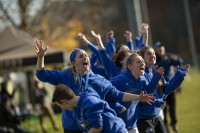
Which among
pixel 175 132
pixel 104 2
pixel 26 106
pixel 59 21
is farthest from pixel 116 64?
pixel 104 2

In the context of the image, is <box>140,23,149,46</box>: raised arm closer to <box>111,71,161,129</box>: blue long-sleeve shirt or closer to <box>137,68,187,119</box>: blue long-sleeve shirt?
<box>137,68,187,119</box>: blue long-sleeve shirt

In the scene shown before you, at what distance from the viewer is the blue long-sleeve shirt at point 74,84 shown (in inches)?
317

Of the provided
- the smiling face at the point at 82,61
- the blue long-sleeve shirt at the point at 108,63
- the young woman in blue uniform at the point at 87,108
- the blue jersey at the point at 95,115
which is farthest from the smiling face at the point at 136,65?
the blue long-sleeve shirt at the point at 108,63

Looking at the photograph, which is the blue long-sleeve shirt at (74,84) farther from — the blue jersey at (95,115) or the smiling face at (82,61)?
the blue jersey at (95,115)

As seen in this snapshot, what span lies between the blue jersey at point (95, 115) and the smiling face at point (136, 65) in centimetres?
146

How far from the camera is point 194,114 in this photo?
61.4 feet

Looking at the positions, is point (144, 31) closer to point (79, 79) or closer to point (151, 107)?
point (151, 107)

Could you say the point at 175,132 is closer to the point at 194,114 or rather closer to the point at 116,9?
the point at 194,114

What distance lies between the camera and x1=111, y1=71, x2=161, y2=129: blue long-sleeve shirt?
8.75 meters

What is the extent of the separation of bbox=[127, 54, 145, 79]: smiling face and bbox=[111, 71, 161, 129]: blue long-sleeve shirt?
0.08m

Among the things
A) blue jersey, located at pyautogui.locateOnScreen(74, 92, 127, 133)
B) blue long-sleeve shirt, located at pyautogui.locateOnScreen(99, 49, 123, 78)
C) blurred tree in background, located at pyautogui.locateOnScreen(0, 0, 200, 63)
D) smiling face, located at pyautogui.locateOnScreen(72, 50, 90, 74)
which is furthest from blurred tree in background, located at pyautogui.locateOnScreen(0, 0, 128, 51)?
blue jersey, located at pyautogui.locateOnScreen(74, 92, 127, 133)

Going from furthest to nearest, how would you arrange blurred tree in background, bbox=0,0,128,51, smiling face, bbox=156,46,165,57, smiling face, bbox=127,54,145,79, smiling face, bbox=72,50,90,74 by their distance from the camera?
blurred tree in background, bbox=0,0,128,51 < smiling face, bbox=156,46,165,57 < smiling face, bbox=127,54,145,79 < smiling face, bbox=72,50,90,74

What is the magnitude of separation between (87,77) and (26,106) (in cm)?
1824

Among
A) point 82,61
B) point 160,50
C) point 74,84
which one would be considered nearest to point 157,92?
point 74,84
